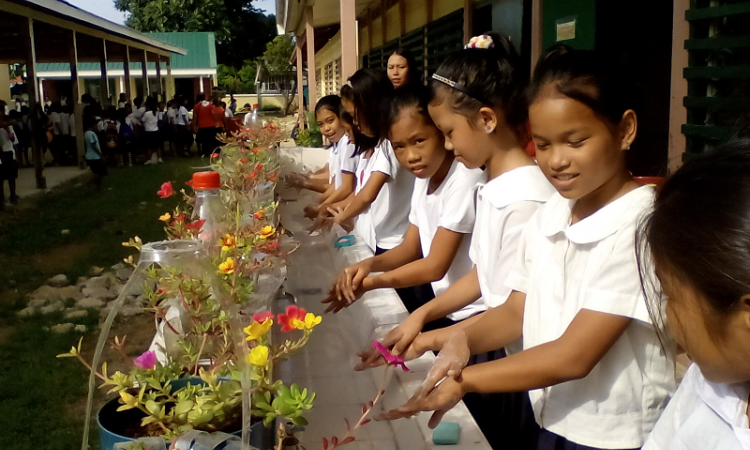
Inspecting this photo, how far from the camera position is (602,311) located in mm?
1181

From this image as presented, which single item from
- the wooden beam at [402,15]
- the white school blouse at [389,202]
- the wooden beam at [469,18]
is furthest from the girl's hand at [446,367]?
the wooden beam at [402,15]

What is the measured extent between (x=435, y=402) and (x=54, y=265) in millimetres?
5916

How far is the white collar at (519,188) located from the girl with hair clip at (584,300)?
7.4 inches

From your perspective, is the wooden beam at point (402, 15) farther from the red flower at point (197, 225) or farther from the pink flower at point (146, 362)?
the pink flower at point (146, 362)

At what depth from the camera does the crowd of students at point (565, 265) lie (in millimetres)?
817

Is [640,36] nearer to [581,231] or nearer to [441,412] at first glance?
[581,231]

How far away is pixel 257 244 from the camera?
176 centimetres

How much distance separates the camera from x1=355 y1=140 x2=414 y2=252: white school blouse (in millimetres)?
2781

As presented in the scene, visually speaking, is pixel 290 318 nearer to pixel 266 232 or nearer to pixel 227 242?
pixel 227 242

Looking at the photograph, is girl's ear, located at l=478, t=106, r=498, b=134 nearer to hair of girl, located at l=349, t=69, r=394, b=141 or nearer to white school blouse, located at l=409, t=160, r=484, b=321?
white school blouse, located at l=409, t=160, r=484, b=321

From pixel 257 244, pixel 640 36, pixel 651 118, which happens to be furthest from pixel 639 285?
pixel 651 118

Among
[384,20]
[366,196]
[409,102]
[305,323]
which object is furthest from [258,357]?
[384,20]

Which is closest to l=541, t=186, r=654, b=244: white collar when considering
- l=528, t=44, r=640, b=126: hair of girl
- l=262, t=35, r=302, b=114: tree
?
l=528, t=44, r=640, b=126: hair of girl

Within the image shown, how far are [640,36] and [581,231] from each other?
3.72m
